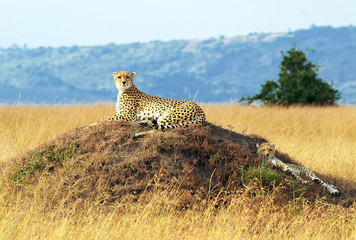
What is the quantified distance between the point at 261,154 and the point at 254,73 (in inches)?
6357

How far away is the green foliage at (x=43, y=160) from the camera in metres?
6.98

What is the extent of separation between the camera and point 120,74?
7.66 metres

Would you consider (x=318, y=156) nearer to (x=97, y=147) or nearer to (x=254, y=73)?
(x=97, y=147)

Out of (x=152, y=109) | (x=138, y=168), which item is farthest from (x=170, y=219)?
(x=152, y=109)

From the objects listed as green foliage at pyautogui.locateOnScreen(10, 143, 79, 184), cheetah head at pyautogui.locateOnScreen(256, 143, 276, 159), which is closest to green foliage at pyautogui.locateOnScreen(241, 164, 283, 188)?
cheetah head at pyautogui.locateOnScreen(256, 143, 276, 159)

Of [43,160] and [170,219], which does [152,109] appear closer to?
[43,160]

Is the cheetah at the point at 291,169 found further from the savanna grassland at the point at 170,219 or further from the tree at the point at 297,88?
the tree at the point at 297,88

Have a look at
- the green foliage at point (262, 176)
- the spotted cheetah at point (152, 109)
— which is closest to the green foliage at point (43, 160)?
the spotted cheetah at point (152, 109)

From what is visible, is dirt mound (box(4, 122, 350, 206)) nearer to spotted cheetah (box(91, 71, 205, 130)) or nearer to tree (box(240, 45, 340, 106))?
spotted cheetah (box(91, 71, 205, 130))

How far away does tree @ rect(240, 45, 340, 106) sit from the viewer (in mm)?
22641

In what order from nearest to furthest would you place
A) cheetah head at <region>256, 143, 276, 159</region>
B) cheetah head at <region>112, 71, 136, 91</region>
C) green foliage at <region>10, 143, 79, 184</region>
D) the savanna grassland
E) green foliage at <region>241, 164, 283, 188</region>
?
1. the savanna grassland
2. green foliage at <region>241, 164, 283, 188</region>
3. green foliage at <region>10, 143, 79, 184</region>
4. cheetah head at <region>256, 143, 276, 159</region>
5. cheetah head at <region>112, 71, 136, 91</region>

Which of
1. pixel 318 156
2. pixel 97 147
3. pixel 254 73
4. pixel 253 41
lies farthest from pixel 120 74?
pixel 253 41

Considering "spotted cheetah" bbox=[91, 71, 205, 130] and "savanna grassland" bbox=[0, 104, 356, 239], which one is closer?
"savanna grassland" bbox=[0, 104, 356, 239]

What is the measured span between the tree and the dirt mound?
611 inches
